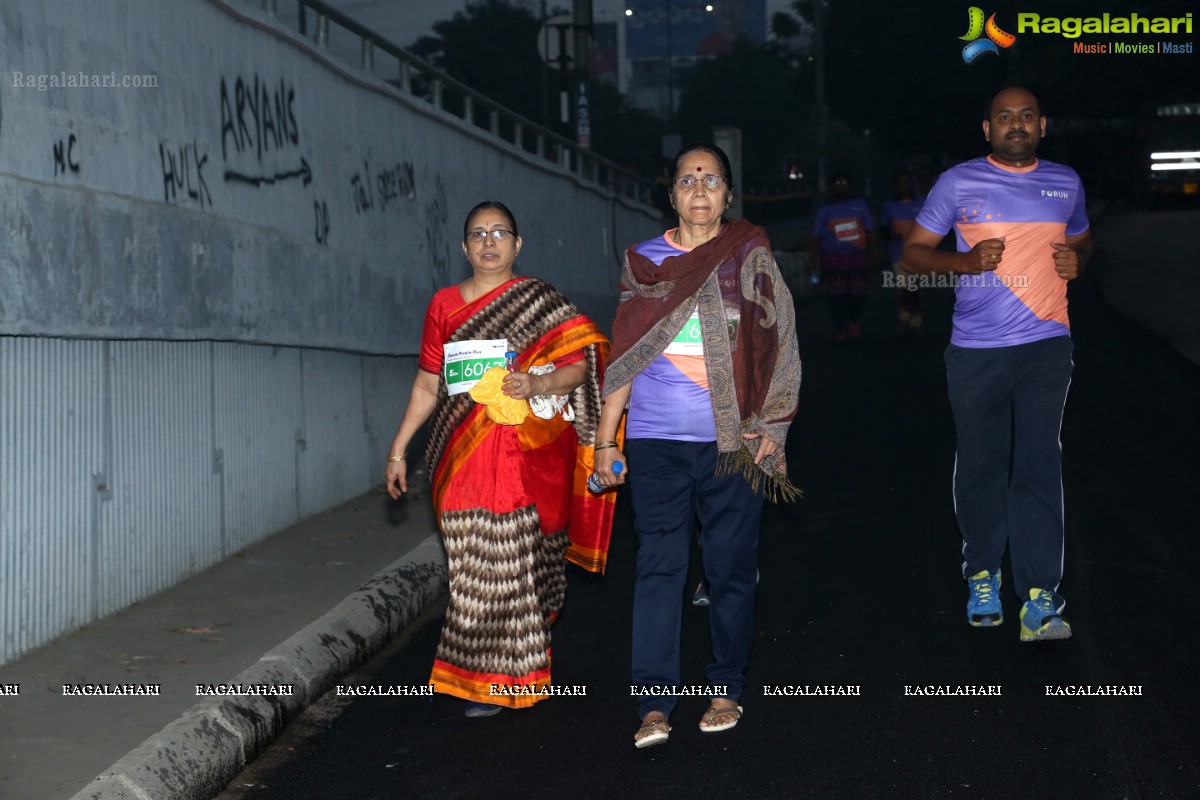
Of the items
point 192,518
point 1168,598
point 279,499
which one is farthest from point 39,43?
point 1168,598

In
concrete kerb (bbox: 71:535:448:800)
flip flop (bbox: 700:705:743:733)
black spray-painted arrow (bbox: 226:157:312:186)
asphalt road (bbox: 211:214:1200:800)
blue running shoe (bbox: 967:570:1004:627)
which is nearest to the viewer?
concrete kerb (bbox: 71:535:448:800)

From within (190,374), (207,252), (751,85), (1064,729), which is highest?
(751,85)

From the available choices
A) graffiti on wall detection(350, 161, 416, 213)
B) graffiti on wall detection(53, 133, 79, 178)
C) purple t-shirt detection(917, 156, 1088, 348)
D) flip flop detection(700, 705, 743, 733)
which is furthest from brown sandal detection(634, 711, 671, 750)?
graffiti on wall detection(350, 161, 416, 213)

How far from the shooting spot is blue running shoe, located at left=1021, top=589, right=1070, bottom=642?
627cm

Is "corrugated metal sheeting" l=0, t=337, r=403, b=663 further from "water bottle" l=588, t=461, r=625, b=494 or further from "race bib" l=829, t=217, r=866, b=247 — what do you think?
"race bib" l=829, t=217, r=866, b=247

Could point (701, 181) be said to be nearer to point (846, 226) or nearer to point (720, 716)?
point (720, 716)

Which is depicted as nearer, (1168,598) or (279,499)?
(1168,598)

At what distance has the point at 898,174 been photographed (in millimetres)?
17672

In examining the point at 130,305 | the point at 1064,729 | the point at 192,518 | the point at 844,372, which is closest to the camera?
the point at 1064,729

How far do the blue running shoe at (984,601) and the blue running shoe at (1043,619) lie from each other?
0.86 ft

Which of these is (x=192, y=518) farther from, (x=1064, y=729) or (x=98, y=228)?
(x=1064, y=729)

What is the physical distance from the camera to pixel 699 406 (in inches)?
208

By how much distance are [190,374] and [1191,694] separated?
4598 mm

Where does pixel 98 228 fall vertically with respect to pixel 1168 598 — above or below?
above
